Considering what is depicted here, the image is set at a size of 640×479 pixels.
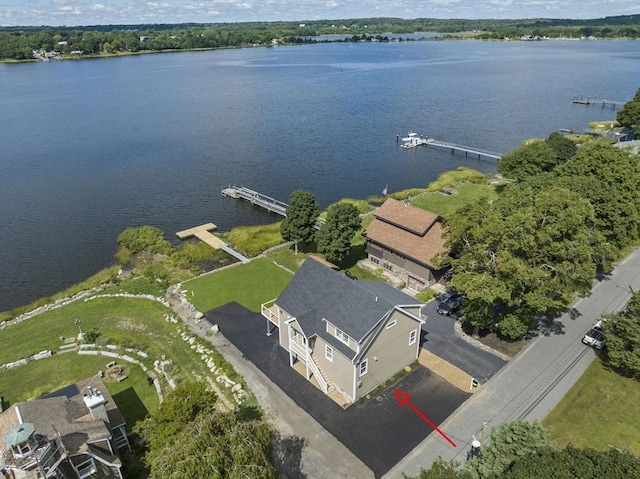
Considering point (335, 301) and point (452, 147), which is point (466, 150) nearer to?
point (452, 147)

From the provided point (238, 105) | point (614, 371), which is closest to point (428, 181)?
point (614, 371)

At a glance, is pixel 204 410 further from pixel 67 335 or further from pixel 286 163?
pixel 286 163

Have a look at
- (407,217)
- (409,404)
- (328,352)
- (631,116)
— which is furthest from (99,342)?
(631,116)

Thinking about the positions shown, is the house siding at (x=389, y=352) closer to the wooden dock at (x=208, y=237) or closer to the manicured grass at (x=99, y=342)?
the manicured grass at (x=99, y=342)

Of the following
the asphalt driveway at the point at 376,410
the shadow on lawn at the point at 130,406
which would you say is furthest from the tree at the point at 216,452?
the shadow on lawn at the point at 130,406

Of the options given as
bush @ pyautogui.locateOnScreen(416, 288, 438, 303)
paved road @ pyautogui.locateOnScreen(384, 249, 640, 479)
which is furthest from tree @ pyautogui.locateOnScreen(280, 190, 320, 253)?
paved road @ pyautogui.locateOnScreen(384, 249, 640, 479)

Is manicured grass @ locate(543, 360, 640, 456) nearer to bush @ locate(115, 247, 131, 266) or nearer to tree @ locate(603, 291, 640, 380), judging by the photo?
tree @ locate(603, 291, 640, 380)
